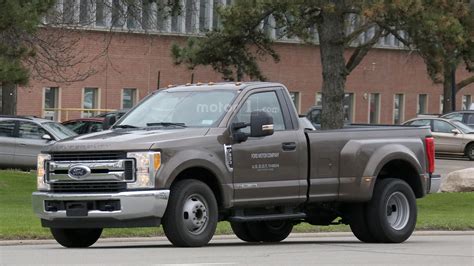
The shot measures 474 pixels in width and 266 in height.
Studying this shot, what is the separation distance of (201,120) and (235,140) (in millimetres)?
542

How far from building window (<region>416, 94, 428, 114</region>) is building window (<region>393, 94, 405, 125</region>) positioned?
1.65 metres

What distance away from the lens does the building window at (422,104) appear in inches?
2876

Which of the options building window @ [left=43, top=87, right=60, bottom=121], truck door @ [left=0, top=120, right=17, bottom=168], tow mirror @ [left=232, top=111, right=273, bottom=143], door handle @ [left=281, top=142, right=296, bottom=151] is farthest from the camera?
building window @ [left=43, top=87, right=60, bottom=121]

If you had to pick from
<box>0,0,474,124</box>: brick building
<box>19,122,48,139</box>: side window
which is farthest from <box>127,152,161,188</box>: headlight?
<box>0,0,474,124</box>: brick building

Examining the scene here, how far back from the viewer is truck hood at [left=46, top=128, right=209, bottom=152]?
45.3 ft

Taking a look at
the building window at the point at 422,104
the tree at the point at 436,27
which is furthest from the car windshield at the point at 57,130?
the building window at the point at 422,104

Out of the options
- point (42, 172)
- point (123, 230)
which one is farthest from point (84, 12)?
point (42, 172)

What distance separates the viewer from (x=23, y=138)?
3184 centimetres

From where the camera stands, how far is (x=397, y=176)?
1675 cm

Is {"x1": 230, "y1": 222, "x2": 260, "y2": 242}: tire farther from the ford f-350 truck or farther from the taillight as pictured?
the taillight

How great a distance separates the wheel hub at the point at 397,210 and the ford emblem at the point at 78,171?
439 cm

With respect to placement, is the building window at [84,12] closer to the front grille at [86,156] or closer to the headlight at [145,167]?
the front grille at [86,156]

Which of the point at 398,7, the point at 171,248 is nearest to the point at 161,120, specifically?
the point at 171,248

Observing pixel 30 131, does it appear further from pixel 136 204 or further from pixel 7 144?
pixel 136 204
